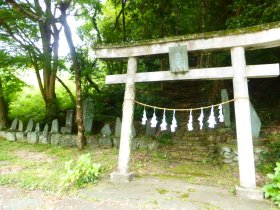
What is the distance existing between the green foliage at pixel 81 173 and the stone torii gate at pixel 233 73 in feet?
1.61

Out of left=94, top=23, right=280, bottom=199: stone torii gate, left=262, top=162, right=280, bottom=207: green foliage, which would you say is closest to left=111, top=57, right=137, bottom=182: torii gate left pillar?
left=94, top=23, right=280, bottom=199: stone torii gate

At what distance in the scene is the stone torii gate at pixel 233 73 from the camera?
17.8 ft

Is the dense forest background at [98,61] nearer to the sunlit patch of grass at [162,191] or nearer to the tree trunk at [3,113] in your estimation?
the tree trunk at [3,113]

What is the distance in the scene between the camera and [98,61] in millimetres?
13641

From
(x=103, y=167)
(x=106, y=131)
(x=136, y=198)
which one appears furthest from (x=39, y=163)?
(x=136, y=198)

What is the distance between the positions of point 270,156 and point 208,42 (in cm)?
361

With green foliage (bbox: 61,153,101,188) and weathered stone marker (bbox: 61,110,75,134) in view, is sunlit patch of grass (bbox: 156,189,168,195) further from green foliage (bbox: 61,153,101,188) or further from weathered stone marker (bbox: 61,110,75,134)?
weathered stone marker (bbox: 61,110,75,134)

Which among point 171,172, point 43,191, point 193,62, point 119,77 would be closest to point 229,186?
point 171,172

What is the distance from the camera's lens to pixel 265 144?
7.75 meters

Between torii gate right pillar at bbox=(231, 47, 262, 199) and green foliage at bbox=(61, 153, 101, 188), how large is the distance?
3.19m

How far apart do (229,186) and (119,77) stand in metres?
3.61

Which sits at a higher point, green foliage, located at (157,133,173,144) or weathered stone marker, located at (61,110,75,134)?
weathered stone marker, located at (61,110,75,134)

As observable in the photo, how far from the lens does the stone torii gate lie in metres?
5.43

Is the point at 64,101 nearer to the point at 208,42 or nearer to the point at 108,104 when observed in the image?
the point at 108,104
